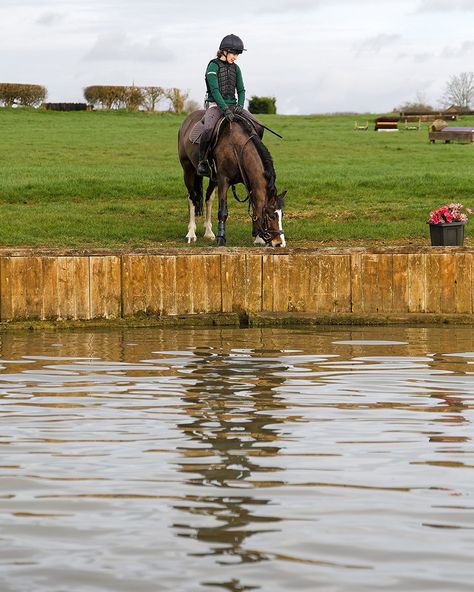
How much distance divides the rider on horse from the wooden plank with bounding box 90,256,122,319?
3918mm

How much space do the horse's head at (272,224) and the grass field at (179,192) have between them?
2.42 m

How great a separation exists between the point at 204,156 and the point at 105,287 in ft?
13.6

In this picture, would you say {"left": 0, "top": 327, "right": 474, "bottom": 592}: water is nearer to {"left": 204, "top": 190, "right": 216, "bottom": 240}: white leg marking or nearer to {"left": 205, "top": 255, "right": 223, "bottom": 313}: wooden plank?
{"left": 205, "top": 255, "right": 223, "bottom": 313}: wooden plank

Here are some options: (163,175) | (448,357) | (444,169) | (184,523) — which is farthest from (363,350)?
(444,169)

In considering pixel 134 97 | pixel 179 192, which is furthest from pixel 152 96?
pixel 179 192

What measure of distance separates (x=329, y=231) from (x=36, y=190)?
24.2 feet

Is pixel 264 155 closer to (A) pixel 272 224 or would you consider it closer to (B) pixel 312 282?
(A) pixel 272 224

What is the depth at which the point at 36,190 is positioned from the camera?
2580cm

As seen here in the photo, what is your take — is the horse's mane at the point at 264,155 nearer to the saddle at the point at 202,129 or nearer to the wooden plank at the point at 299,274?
the saddle at the point at 202,129

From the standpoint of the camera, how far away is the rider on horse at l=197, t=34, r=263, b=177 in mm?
18641

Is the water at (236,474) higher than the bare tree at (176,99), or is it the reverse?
the bare tree at (176,99)

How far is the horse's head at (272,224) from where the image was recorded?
1745cm

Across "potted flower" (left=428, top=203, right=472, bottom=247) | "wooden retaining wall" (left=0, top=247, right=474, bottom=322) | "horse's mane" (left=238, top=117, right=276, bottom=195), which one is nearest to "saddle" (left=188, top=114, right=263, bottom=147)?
"horse's mane" (left=238, top=117, right=276, bottom=195)

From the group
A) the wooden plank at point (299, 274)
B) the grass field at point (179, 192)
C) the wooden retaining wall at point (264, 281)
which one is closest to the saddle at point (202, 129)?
the grass field at point (179, 192)
